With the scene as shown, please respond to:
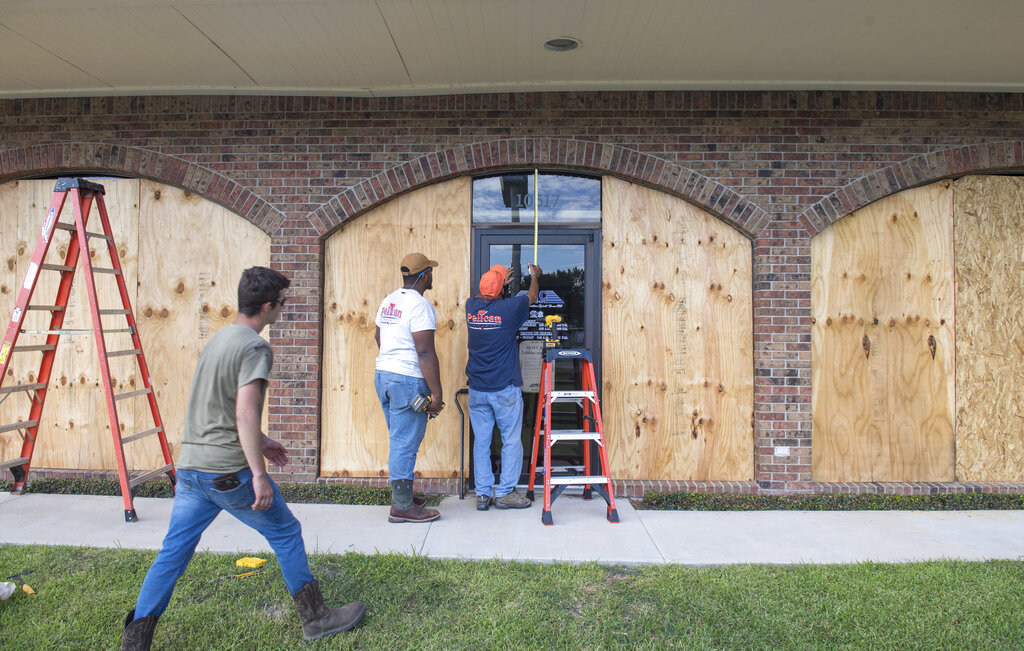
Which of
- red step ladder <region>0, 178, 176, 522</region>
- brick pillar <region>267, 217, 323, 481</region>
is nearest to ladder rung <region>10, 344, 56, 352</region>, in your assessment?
red step ladder <region>0, 178, 176, 522</region>

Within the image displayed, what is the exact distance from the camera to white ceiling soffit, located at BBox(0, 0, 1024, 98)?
4.30 meters

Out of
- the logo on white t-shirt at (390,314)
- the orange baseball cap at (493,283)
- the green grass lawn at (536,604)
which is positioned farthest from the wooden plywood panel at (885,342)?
the logo on white t-shirt at (390,314)

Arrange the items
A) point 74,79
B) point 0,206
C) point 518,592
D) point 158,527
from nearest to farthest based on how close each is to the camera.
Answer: point 518,592 < point 158,527 < point 74,79 < point 0,206

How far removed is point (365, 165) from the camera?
566 cm

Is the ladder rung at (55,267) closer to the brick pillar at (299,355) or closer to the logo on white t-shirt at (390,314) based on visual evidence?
the brick pillar at (299,355)

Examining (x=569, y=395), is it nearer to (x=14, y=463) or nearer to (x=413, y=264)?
(x=413, y=264)

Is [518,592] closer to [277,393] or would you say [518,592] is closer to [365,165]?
[277,393]

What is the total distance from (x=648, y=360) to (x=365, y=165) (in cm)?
308

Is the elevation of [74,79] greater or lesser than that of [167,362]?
greater

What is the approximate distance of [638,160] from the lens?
18.2ft

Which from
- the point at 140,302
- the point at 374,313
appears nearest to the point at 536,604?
the point at 374,313

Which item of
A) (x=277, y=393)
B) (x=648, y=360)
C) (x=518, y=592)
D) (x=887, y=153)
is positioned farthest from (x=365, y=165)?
(x=887, y=153)

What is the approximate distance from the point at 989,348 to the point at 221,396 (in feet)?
20.4

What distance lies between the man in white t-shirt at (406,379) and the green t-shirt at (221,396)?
186cm
